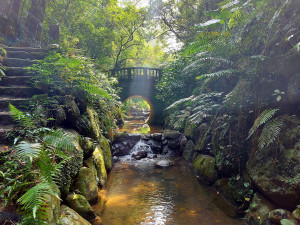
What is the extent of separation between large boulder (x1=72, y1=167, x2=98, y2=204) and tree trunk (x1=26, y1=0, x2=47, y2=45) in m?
7.26

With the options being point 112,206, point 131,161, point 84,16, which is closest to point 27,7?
point 84,16

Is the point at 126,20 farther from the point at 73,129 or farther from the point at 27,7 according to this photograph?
the point at 73,129

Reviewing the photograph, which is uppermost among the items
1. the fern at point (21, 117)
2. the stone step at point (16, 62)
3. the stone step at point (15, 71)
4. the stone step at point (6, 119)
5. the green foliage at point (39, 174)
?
the stone step at point (16, 62)

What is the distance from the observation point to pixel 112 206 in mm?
4191

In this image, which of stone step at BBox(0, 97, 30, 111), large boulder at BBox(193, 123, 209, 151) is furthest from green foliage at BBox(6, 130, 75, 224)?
large boulder at BBox(193, 123, 209, 151)

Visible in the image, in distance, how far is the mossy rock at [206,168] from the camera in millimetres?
5288

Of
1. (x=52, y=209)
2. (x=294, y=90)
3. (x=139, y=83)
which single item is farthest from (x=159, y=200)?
(x=139, y=83)

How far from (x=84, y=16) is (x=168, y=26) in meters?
6.69

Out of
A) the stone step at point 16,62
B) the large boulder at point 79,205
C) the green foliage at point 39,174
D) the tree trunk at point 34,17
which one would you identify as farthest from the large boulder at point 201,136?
the tree trunk at point 34,17

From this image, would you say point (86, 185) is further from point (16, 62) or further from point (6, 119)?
point (16, 62)

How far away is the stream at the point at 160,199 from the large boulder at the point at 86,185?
0.39 meters

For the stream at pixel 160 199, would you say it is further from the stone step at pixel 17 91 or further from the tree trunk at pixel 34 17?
the tree trunk at pixel 34 17

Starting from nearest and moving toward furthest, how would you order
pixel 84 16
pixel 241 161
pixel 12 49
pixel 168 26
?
pixel 241 161, pixel 12 49, pixel 84 16, pixel 168 26

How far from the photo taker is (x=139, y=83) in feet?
52.5
